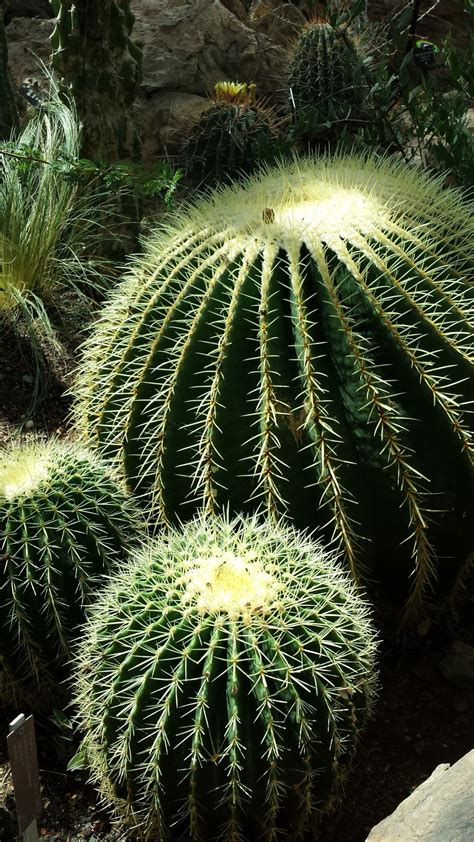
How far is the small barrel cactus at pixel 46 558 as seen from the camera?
2.53 meters

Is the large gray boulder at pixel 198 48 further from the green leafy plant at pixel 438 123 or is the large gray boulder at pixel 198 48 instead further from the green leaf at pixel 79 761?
the green leaf at pixel 79 761

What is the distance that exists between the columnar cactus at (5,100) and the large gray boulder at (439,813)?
16.3 feet

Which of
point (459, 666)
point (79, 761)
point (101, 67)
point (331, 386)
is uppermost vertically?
point (101, 67)

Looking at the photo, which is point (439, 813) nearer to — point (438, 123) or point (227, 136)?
point (438, 123)

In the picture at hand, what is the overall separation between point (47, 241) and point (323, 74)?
83.1 inches

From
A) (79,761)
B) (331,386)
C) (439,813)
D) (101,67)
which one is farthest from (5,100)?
(439,813)

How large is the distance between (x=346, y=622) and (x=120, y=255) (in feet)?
10.4

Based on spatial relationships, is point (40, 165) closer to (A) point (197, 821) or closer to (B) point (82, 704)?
(B) point (82, 704)

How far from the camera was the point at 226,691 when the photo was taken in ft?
6.63

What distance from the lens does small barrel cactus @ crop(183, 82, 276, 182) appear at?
16.5 ft

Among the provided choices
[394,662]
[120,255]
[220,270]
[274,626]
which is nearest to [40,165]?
[120,255]

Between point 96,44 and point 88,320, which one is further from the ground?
point 96,44

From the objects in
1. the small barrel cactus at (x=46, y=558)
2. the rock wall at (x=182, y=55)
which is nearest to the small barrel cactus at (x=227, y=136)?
the rock wall at (x=182, y=55)

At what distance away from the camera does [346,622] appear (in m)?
2.25
